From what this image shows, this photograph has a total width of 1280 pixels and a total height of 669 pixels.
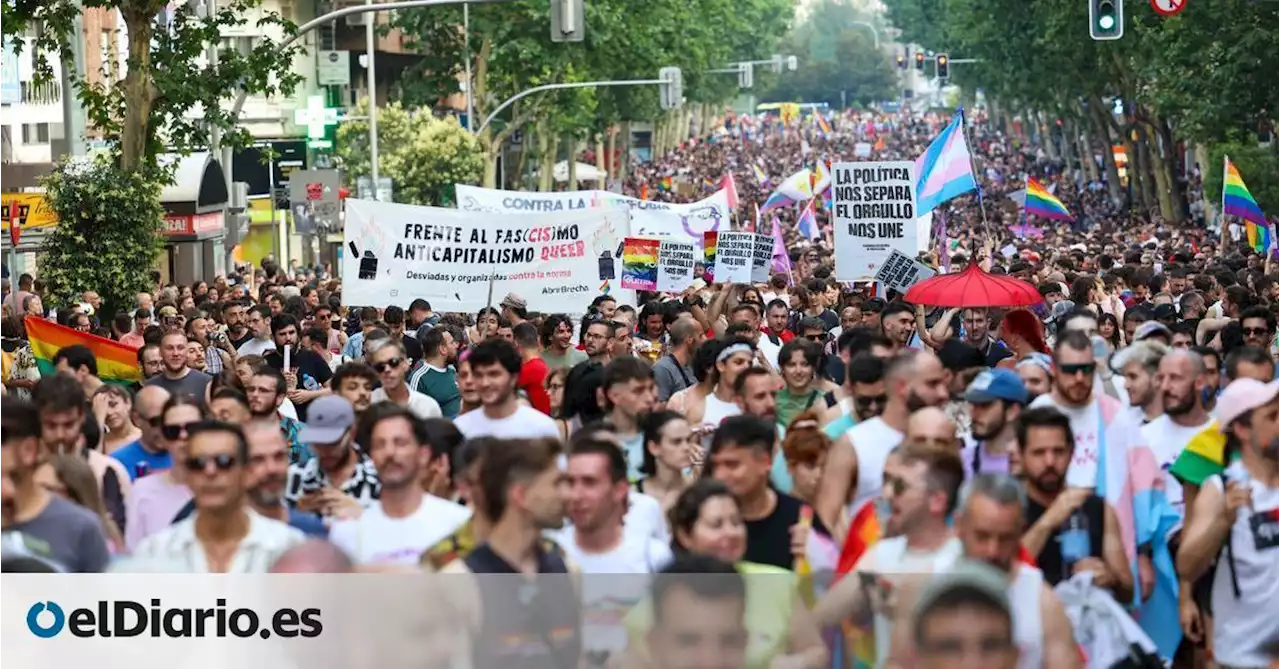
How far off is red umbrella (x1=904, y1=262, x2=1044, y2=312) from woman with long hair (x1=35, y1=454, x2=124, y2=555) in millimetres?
8179

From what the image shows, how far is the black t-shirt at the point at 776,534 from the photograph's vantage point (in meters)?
7.05

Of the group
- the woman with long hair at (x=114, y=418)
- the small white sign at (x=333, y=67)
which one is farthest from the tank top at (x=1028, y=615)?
the small white sign at (x=333, y=67)

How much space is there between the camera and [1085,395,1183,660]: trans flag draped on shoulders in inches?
302

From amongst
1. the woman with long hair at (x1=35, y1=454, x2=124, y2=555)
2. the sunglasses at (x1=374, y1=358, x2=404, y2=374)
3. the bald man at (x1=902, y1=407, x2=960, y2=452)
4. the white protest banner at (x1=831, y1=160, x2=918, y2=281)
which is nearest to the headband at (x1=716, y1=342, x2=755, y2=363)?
the sunglasses at (x1=374, y1=358, x2=404, y2=374)

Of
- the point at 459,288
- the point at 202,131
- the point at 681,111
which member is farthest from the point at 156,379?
the point at 681,111

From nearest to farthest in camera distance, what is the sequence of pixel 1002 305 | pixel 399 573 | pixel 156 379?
pixel 399 573 < pixel 156 379 < pixel 1002 305

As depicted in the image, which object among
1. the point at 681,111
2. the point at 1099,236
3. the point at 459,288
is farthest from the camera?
the point at 681,111

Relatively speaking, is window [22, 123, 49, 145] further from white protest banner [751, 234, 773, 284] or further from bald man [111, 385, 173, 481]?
bald man [111, 385, 173, 481]

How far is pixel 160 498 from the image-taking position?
26.0ft

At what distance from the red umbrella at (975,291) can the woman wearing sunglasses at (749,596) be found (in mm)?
8550

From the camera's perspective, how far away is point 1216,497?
25.7ft

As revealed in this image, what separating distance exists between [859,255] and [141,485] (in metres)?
12.0

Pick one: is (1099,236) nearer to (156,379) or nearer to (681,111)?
(156,379)

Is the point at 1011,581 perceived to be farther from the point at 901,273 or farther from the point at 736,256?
the point at 736,256
